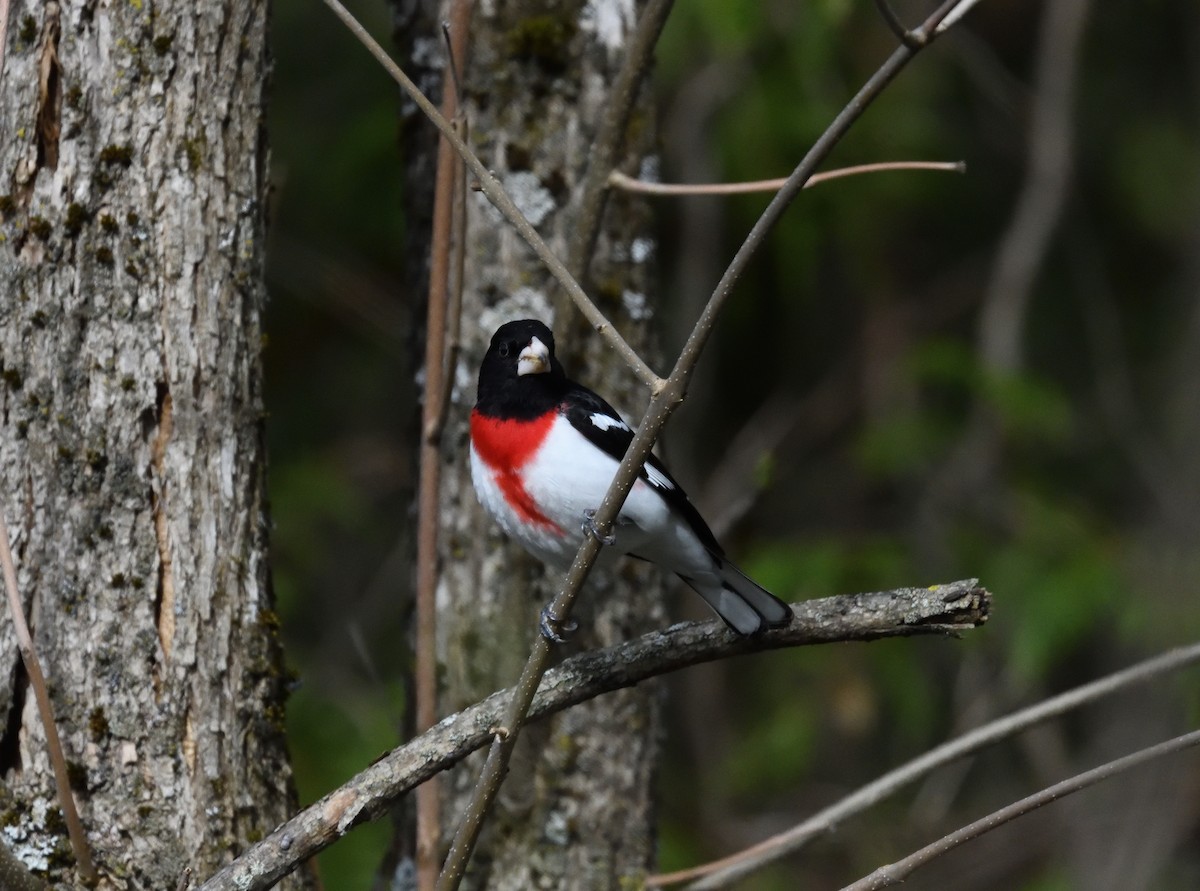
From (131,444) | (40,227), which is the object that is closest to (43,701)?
(131,444)

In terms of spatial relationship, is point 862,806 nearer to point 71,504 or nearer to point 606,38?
point 71,504

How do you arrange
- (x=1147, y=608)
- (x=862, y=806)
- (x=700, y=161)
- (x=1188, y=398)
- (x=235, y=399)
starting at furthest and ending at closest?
(x=1188, y=398)
(x=700, y=161)
(x=1147, y=608)
(x=862, y=806)
(x=235, y=399)

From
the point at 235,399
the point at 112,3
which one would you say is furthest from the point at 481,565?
the point at 112,3

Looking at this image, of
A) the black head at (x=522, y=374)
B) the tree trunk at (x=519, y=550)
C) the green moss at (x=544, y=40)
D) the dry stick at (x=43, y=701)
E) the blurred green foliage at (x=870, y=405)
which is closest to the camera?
the dry stick at (x=43, y=701)

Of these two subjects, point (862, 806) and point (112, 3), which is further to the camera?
point (862, 806)

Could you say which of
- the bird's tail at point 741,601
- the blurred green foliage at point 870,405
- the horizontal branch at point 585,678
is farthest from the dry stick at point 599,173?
the blurred green foliage at point 870,405

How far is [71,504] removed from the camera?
2.30 metres

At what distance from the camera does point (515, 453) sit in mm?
2852

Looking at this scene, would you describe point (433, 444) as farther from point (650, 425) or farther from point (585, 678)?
point (650, 425)

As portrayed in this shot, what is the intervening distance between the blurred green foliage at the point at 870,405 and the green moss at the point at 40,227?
2511 mm

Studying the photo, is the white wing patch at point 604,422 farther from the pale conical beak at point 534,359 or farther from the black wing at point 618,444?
the pale conical beak at point 534,359

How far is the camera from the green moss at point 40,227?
7.60 ft

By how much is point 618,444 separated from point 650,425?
1.10 meters

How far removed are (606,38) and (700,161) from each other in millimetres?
2736
